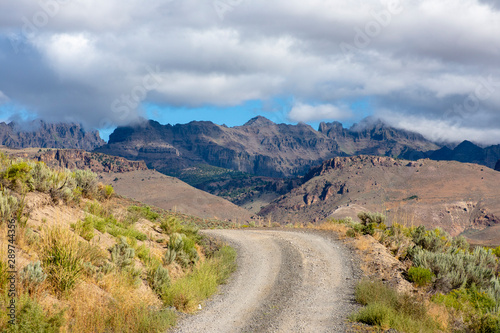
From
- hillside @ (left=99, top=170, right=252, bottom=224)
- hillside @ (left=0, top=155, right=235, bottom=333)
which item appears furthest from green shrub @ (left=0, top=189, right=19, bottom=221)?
hillside @ (left=99, top=170, right=252, bottom=224)

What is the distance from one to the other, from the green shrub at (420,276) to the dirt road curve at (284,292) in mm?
2146

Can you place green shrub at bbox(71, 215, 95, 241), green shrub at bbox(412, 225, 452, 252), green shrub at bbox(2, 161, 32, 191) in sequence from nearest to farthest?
green shrub at bbox(71, 215, 95, 241) < green shrub at bbox(2, 161, 32, 191) < green shrub at bbox(412, 225, 452, 252)

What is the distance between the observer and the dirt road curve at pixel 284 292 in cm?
811

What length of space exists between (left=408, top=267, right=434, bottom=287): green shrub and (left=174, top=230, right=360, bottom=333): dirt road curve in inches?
84.5

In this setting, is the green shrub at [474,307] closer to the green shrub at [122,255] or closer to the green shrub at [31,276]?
the green shrub at [122,255]

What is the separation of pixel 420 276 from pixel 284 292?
17.5 feet

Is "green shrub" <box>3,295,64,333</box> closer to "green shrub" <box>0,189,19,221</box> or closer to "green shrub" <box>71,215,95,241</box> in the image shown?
"green shrub" <box>0,189,19,221</box>

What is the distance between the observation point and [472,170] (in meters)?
187

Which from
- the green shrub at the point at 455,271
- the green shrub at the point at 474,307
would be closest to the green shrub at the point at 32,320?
the green shrub at the point at 474,307

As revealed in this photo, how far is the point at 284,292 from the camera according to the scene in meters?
10.5

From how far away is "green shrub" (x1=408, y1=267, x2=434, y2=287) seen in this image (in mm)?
12203

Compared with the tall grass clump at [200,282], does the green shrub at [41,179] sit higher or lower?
higher

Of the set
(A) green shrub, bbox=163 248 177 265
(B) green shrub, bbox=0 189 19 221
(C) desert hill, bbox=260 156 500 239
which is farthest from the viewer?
(C) desert hill, bbox=260 156 500 239

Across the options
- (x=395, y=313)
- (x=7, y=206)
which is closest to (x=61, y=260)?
(x=7, y=206)
